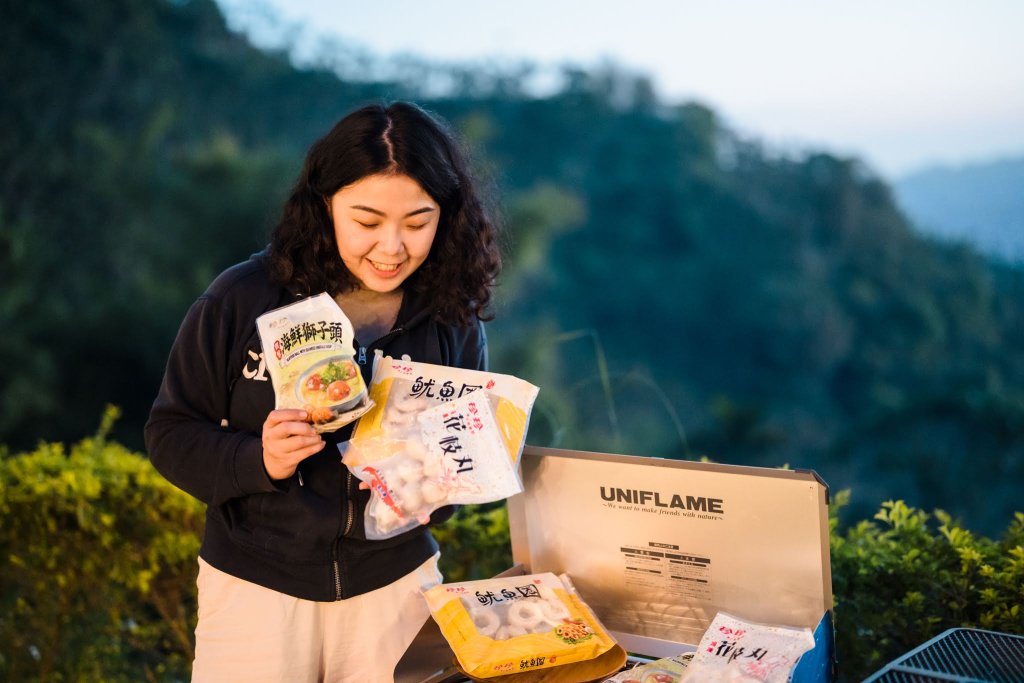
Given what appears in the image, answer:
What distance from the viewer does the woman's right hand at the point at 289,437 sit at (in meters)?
1.45

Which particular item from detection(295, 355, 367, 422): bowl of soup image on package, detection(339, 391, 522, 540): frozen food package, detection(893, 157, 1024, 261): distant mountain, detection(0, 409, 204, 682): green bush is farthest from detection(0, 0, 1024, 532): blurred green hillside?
detection(295, 355, 367, 422): bowl of soup image on package

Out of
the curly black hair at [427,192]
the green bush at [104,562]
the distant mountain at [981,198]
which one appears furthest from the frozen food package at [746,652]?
the distant mountain at [981,198]

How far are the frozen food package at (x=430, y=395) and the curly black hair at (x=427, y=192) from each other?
20cm

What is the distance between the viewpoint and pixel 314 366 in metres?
1.47

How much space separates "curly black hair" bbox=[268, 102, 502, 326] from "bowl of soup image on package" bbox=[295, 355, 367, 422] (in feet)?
0.89

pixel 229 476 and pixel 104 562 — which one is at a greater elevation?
pixel 229 476

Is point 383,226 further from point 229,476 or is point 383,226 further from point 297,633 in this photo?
point 297,633

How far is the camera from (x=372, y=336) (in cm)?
178

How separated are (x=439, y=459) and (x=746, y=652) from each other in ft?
1.79

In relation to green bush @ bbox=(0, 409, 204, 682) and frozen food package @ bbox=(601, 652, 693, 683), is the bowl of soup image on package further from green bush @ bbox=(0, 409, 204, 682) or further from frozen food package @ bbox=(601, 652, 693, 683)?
green bush @ bbox=(0, 409, 204, 682)

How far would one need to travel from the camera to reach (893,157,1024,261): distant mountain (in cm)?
641

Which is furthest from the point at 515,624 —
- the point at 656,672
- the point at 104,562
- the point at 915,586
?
the point at 104,562

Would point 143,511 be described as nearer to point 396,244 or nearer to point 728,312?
point 396,244

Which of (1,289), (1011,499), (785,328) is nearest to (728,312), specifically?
(785,328)
